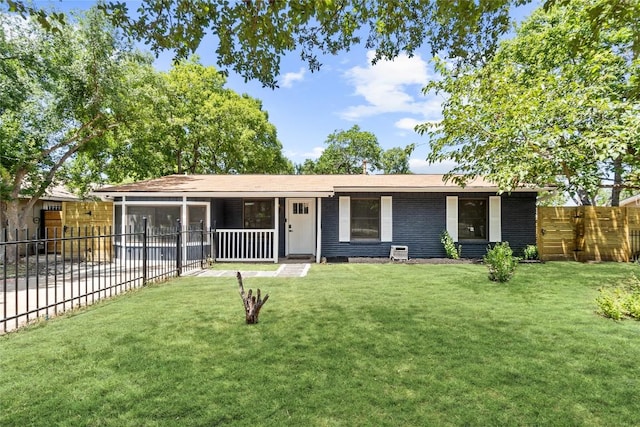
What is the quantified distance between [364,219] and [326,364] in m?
9.02

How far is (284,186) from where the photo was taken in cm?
1218

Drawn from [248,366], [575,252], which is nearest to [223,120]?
[575,252]

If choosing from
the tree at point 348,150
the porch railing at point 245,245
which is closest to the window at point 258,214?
the porch railing at point 245,245

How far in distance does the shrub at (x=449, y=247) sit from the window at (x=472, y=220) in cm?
48

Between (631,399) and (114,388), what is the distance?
4.42 m

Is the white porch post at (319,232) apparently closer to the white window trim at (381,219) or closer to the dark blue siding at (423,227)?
the dark blue siding at (423,227)

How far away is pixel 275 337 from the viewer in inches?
170

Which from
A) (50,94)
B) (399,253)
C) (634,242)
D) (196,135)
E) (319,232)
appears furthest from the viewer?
(196,135)

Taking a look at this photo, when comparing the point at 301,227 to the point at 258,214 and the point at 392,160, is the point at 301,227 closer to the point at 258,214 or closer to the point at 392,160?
the point at 258,214

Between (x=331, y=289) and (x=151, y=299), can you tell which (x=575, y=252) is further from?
(x=151, y=299)

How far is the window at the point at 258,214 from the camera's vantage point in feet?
41.0

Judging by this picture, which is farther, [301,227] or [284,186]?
[301,227]

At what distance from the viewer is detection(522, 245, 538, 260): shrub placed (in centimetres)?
1148

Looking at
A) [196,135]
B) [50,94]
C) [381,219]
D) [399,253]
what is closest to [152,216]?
[50,94]
